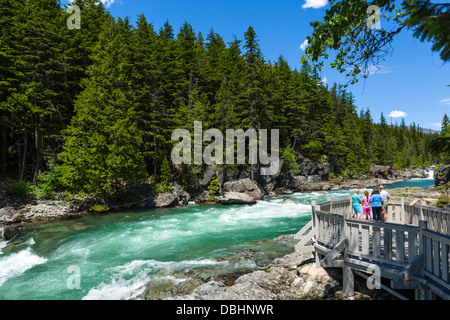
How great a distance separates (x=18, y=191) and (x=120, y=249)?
1292cm

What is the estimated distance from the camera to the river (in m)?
8.58

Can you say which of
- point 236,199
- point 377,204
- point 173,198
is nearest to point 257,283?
point 377,204

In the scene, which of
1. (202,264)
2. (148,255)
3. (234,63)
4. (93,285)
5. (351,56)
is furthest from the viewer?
(234,63)

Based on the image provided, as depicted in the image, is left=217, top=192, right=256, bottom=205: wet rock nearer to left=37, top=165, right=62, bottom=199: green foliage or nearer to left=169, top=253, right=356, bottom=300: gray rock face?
left=37, top=165, right=62, bottom=199: green foliage

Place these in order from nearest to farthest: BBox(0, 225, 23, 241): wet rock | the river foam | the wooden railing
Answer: the wooden railing, the river foam, BBox(0, 225, 23, 241): wet rock

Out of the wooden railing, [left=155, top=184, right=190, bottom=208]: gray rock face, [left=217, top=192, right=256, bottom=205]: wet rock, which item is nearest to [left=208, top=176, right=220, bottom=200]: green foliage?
[left=217, top=192, right=256, bottom=205]: wet rock

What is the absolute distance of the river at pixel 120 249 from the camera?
8578mm

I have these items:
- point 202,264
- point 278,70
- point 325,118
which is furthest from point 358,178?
point 202,264

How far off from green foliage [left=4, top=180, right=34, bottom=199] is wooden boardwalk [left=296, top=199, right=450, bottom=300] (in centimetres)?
2177

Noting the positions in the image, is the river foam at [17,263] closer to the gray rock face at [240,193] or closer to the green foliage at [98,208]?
the green foliage at [98,208]

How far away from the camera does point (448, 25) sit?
3.80 metres

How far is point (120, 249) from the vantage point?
12.5 m
